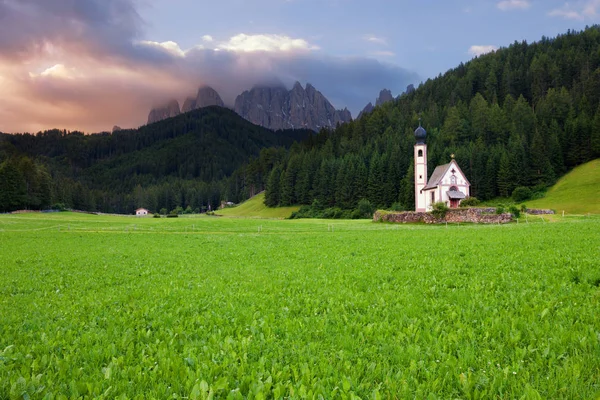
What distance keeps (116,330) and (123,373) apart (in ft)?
8.29

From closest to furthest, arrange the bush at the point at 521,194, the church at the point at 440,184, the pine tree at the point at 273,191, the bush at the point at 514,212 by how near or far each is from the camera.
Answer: the bush at the point at 514,212 < the church at the point at 440,184 < the bush at the point at 521,194 < the pine tree at the point at 273,191

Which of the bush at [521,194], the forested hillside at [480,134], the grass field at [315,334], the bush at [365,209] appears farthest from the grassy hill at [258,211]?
the grass field at [315,334]

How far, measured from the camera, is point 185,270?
15938 millimetres

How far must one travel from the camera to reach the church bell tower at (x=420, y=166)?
83.9 meters

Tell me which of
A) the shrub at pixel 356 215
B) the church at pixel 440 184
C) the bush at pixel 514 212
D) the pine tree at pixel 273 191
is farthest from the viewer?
the pine tree at pixel 273 191

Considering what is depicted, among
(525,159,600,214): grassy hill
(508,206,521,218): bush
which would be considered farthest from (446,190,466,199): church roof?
(508,206,521,218): bush

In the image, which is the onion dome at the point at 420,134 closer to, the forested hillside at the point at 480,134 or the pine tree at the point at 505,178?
the forested hillside at the point at 480,134

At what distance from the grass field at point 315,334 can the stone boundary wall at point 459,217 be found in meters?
42.6

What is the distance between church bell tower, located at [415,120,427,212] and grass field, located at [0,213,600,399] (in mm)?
73890

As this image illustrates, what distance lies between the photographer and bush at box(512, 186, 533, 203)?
303 feet

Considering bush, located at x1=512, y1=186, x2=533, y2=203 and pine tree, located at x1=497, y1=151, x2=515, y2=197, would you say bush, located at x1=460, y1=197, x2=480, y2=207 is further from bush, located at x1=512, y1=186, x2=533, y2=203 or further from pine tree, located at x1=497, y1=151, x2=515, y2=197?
pine tree, located at x1=497, y1=151, x2=515, y2=197

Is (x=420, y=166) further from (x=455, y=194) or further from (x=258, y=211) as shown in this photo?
(x=258, y=211)

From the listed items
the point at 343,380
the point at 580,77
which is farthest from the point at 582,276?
the point at 580,77

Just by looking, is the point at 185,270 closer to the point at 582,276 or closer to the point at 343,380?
the point at 343,380
